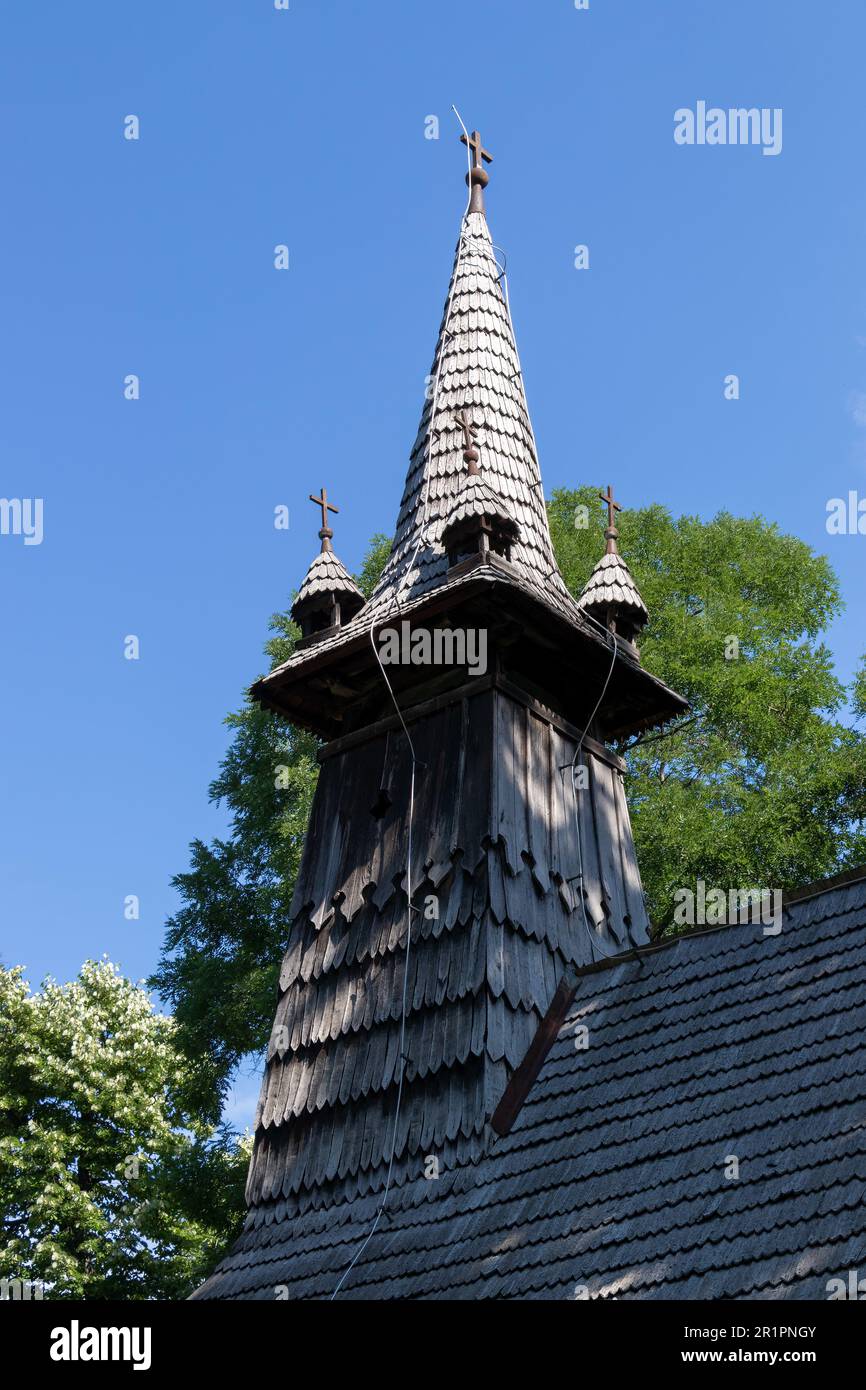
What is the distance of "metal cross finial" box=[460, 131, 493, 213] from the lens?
56.8 feet

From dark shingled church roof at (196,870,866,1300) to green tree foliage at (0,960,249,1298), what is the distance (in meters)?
11.5

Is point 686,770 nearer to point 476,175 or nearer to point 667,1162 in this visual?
point 476,175

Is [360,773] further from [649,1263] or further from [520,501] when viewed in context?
[649,1263]

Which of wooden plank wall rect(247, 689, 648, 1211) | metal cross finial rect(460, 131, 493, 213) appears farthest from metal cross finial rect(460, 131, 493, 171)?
wooden plank wall rect(247, 689, 648, 1211)

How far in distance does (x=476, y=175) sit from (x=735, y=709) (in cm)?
679

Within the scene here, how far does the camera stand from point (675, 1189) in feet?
29.4

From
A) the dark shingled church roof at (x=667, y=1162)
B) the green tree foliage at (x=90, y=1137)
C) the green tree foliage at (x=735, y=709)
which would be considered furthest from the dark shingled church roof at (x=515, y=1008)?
the green tree foliage at (x=90, y=1137)

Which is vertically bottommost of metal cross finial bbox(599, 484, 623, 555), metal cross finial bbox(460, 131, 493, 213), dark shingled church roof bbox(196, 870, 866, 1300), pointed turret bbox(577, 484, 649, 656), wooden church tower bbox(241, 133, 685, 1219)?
dark shingled church roof bbox(196, 870, 866, 1300)

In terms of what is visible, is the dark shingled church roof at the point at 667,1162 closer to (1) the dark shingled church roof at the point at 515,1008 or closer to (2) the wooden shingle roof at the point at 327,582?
(1) the dark shingled church roof at the point at 515,1008

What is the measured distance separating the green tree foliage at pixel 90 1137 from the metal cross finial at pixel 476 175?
36.1 ft

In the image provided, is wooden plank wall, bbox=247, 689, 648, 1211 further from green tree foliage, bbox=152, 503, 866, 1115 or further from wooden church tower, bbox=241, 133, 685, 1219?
green tree foliage, bbox=152, 503, 866, 1115

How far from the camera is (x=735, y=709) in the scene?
19938mm

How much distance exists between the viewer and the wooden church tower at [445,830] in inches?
449

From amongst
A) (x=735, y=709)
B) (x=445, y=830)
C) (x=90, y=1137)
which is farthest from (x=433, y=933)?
(x=90, y=1137)
